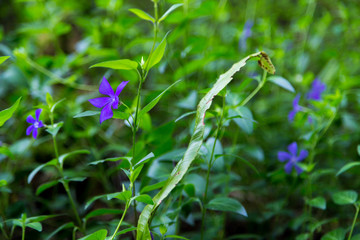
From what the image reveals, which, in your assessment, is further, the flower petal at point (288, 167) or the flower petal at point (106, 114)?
the flower petal at point (288, 167)

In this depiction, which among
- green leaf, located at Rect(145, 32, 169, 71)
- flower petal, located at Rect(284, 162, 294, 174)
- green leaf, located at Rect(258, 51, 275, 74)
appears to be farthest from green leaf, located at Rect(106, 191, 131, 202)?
flower petal, located at Rect(284, 162, 294, 174)

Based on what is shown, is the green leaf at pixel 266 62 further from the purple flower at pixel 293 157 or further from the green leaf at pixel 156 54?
the purple flower at pixel 293 157

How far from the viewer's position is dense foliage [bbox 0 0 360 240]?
0.83m

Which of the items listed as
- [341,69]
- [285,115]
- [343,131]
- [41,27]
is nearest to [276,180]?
[285,115]

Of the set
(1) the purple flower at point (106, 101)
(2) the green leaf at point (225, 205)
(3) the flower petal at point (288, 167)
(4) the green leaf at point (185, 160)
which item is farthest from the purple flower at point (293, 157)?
(1) the purple flower at point (106, 101)

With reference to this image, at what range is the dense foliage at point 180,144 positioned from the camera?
828mm

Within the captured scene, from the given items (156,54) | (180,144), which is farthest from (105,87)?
(180,144)

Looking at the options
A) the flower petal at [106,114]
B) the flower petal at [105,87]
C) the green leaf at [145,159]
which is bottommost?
the green leaf at [145,159]

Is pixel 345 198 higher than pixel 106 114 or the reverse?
the reverse

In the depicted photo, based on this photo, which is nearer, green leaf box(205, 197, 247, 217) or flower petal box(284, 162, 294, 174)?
green leaf box(205, 197, 247, 217)

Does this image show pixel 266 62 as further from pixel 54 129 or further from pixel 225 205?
pixel 54 129

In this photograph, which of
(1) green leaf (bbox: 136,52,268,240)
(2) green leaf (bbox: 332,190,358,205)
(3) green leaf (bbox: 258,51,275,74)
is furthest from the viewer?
(2) green leaf (bbox: 332,190,358,205)

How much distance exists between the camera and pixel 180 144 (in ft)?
3.99

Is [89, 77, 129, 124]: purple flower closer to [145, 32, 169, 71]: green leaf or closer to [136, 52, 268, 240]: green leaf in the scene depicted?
[145, 32, 169, 71]: green leaf
